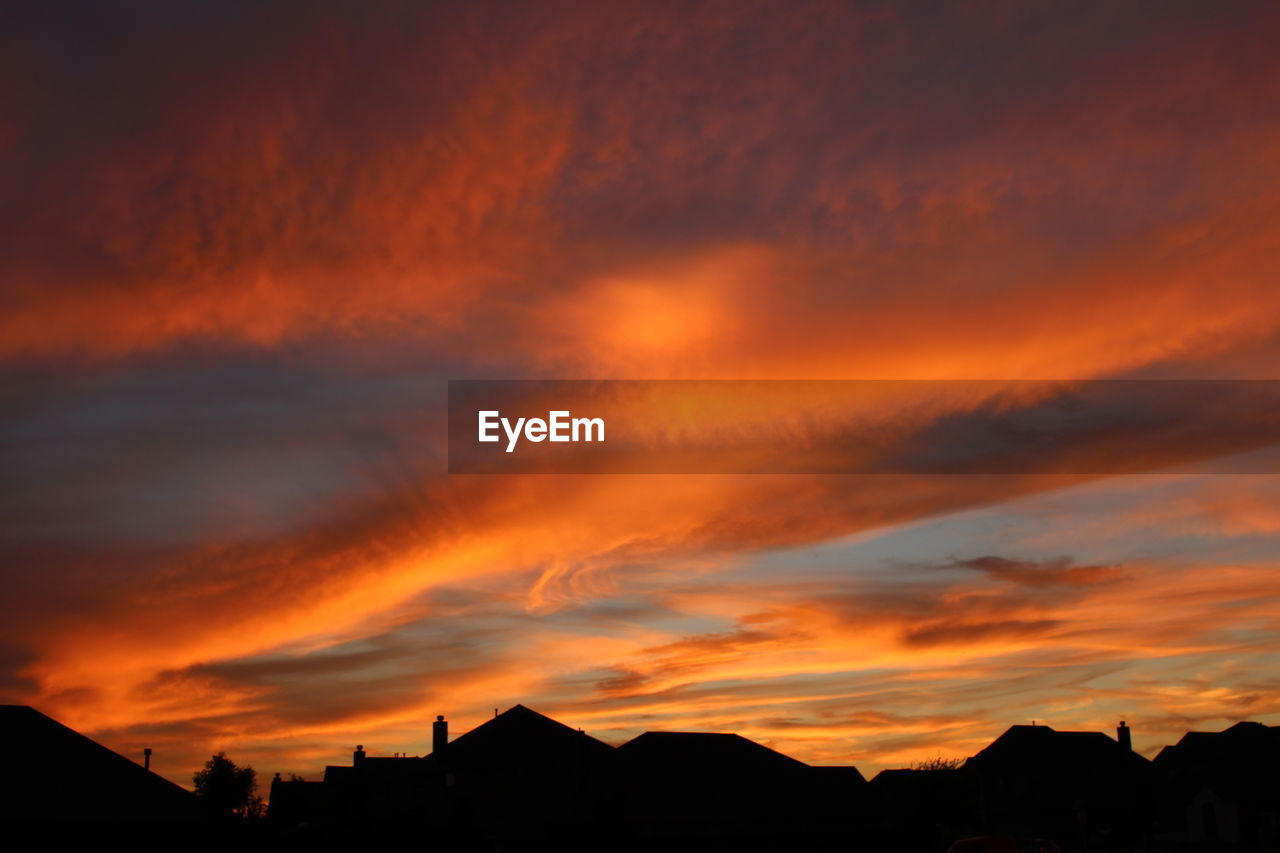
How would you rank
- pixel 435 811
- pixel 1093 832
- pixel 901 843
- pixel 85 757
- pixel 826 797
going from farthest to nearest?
pixel 1093 832 < pixel 826 797 < pixel 435 811 < pixel 901 843 < pixel 85 757

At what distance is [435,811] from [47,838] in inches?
968

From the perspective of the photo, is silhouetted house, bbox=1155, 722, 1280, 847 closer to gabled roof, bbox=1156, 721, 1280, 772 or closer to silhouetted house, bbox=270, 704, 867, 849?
gabled roof, bbox=1156, 721, 1280, 772

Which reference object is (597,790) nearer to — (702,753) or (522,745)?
(522,745)

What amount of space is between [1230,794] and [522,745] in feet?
183

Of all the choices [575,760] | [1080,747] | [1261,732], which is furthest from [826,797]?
[1261,732]

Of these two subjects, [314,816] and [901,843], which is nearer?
[901,843]

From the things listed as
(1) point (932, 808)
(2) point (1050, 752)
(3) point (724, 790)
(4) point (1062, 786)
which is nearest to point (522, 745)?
(3) point (724, 790)

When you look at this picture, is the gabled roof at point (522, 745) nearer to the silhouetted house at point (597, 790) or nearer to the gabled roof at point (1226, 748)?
the silhouetted house at point (597, 790)

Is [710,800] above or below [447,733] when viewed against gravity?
below

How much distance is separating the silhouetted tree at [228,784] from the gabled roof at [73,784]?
30168 mm

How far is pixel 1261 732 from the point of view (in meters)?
109

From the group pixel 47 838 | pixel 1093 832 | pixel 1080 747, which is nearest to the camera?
pixel 47 838

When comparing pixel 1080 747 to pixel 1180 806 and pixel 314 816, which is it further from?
pixel 314 816

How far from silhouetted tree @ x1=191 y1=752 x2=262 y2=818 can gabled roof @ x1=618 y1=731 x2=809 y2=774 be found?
92.2 feet
